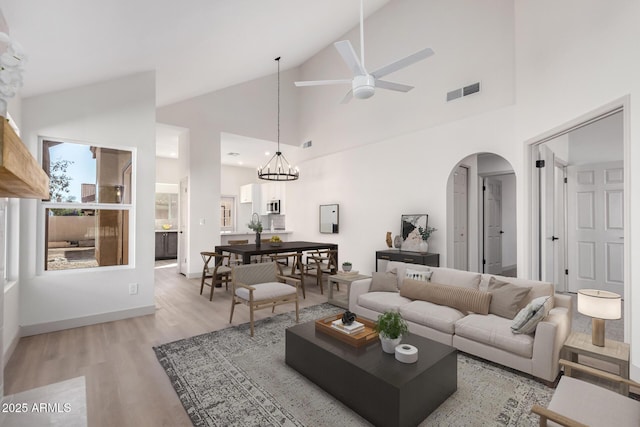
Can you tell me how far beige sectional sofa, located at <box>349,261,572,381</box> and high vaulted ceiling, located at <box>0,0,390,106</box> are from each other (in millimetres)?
3563

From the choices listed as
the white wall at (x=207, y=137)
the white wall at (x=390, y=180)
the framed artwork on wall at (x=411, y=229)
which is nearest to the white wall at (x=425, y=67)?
the white wall at (x=390, y=180)

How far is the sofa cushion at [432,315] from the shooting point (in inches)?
116

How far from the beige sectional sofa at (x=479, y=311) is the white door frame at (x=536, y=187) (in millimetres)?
609

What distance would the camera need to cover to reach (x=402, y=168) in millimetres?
5754

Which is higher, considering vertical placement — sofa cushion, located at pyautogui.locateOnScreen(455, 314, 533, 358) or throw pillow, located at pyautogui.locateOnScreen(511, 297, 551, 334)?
throw pillow, located at pyautogui.locateOnScreen(511, 297, 551, 334)

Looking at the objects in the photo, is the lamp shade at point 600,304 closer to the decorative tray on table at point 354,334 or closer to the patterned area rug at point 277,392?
the patterned area rug at point 277,392

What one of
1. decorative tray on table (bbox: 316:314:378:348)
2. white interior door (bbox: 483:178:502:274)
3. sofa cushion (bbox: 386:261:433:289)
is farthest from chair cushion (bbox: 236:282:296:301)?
white interior door (bbox: 483:178:502:274)

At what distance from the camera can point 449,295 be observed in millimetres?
Result: 3250

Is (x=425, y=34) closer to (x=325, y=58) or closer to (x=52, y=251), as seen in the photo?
(x=325, y=58)

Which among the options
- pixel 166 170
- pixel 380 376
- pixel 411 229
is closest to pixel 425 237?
pixel 411 229

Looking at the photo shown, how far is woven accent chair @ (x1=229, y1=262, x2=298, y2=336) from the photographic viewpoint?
3.54 m

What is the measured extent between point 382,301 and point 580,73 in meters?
3.12

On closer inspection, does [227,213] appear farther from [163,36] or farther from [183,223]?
[163,36]

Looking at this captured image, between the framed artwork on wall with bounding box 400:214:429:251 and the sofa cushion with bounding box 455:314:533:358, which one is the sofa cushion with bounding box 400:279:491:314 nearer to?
the sofa cushion with bounding box 455:314:533:358
